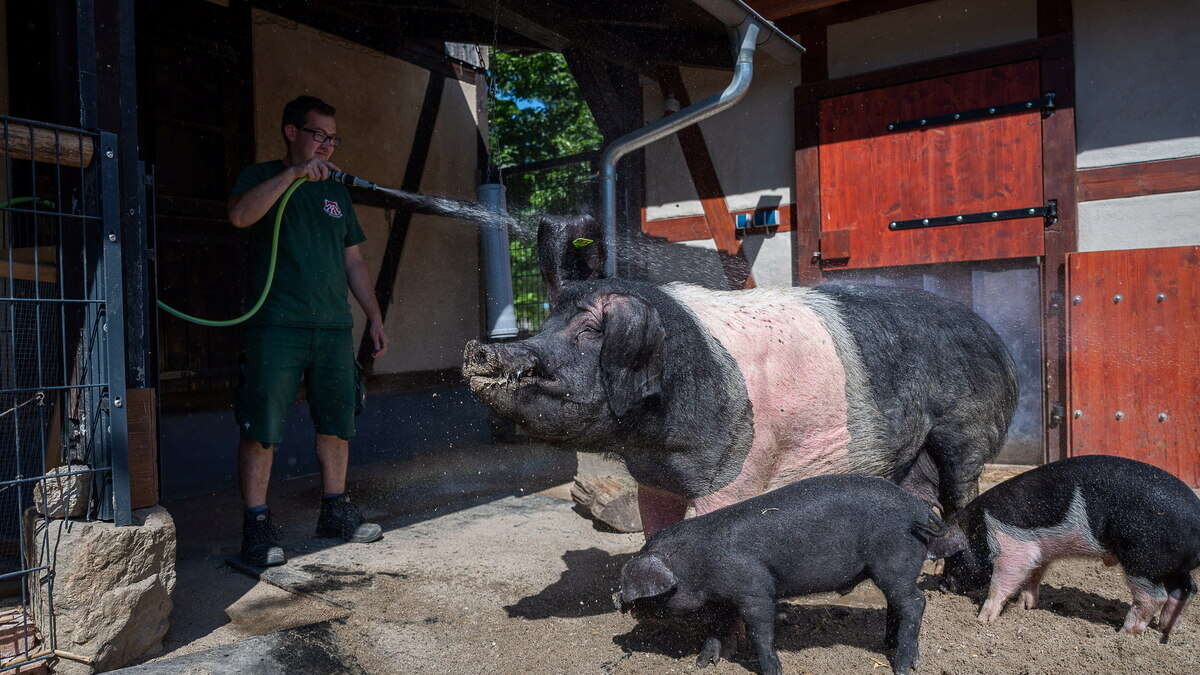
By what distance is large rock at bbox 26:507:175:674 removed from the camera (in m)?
2.54

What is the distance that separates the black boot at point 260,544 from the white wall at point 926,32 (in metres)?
5.10

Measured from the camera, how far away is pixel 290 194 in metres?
3.83

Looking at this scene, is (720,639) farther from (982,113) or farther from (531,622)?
(982,113)

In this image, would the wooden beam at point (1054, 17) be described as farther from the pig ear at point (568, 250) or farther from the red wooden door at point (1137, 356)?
the pig ear at point (568, 250)

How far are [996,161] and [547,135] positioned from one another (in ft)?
39.4

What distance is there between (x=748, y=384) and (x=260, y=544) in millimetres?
2527

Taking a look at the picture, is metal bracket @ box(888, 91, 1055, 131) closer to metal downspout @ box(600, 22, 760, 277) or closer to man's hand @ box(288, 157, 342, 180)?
metal downspout @ box(600, 22, 760, 277)

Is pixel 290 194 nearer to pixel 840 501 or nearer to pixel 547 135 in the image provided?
pixel 840 501

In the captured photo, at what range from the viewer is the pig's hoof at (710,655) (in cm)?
255

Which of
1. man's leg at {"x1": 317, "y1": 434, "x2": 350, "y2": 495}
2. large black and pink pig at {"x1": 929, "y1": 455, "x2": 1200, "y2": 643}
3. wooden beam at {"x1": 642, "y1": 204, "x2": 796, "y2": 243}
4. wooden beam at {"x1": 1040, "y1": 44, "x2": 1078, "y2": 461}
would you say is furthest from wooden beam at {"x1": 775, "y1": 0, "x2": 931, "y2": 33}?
man's leg at {"x1": 317, "y1": 434, "x2": 350, "y2": 495}

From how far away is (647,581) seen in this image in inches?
95.9

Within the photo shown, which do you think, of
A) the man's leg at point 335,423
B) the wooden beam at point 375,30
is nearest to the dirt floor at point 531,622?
the man's leg at point 335,423

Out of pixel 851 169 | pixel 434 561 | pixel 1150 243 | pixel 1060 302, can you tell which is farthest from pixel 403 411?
pixel 1150 243

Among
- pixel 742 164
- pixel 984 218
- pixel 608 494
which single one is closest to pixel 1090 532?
pixel 608 494
